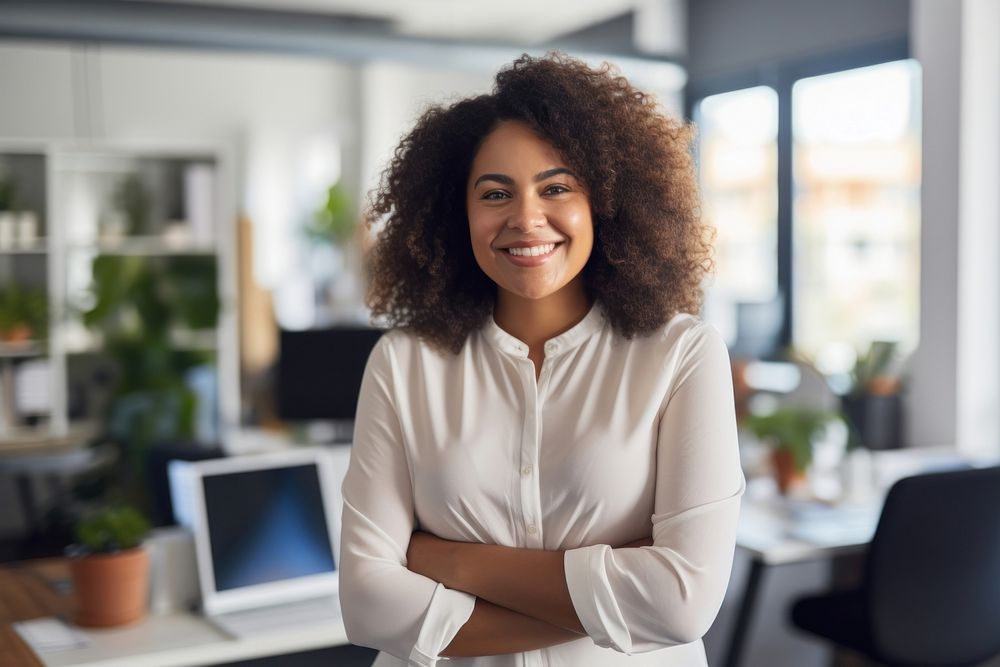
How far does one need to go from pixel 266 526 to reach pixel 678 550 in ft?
4.15

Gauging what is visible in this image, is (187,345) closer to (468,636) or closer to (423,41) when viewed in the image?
(423,41)

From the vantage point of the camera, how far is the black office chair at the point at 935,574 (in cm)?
272

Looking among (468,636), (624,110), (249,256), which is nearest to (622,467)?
(468,636)

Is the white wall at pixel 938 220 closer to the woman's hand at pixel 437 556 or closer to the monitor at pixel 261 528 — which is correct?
the monitor at pixel 261 528

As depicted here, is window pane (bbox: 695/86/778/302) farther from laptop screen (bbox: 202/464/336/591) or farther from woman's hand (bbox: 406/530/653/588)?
woman's hand (bbox: 406/530/653/588)

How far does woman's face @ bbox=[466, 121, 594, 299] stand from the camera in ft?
4.58

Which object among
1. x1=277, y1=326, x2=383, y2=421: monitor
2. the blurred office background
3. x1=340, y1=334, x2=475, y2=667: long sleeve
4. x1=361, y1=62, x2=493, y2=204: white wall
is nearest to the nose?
x1=340, y1=334, x2=475, y2=667: long sleeve

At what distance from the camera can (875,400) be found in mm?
4055

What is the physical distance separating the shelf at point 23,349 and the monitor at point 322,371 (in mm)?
2157

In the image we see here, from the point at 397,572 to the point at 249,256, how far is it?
22.1ft

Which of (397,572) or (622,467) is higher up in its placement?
(622,467)

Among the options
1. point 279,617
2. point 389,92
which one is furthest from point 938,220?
point 389,92

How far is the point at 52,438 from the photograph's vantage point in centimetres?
534

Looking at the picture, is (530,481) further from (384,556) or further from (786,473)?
(786,473)
